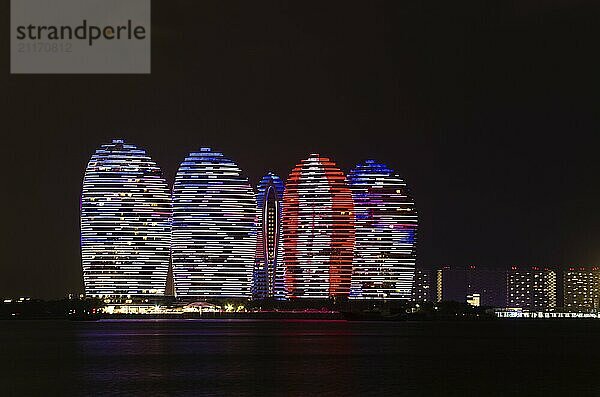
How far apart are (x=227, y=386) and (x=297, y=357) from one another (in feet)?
81.1

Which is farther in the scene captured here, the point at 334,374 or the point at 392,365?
the point at 392,365

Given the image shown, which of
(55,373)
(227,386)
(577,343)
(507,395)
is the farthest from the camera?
(577,343)

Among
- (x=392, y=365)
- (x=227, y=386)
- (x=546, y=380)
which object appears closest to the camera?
(x=227, y=386)

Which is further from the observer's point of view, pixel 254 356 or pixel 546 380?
pixel 254 356

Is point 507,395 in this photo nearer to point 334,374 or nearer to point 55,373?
point 334,374

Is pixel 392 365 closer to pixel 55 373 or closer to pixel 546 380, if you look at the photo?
pixel 546 380

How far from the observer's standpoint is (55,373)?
242ft

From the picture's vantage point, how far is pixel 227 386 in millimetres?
64875

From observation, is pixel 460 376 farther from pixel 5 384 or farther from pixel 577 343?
pixel 577 343

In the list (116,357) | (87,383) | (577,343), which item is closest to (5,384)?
(87,383)

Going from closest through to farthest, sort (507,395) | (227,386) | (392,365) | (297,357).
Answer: (507,395) → (227,386) → (392,365) → (297,357)

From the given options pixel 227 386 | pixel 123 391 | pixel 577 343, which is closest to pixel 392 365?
pixel 227 386

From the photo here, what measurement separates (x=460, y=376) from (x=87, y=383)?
890 inches

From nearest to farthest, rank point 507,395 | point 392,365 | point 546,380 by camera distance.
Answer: point 507,395 < point 546,380 < point 392,365
